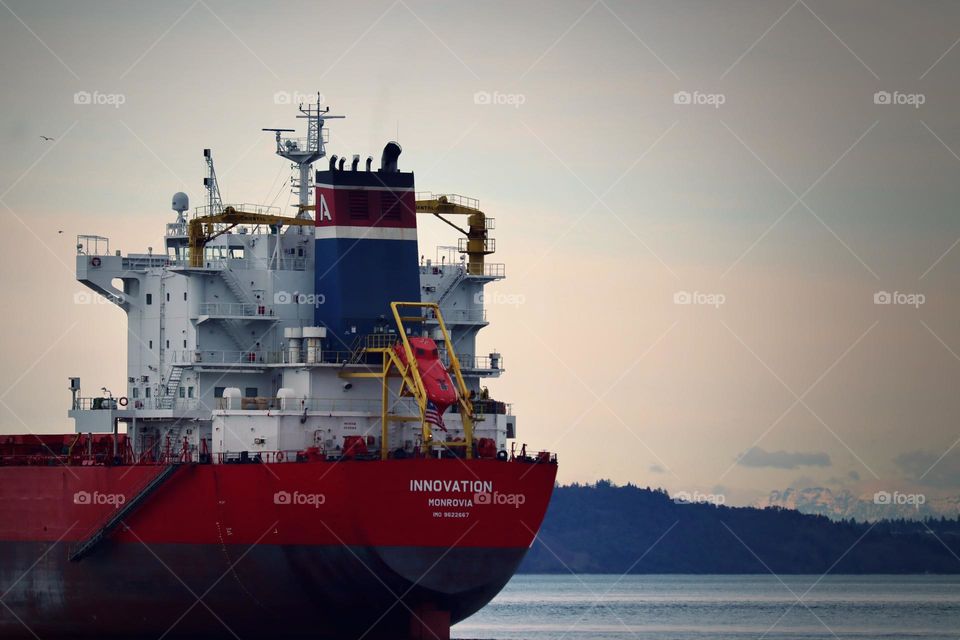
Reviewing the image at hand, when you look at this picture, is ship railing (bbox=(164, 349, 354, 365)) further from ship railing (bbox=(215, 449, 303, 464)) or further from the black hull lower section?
the black hull lower section

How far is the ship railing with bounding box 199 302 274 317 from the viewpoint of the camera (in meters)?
66.4

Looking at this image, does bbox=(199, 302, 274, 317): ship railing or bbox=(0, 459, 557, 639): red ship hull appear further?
bbox=(199, 302, 274, 317): ship railing

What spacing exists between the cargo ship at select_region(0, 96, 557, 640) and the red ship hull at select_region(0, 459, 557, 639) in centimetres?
6

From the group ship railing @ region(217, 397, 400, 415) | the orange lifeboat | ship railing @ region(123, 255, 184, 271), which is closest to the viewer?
the orange lifeboat

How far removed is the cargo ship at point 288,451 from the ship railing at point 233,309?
0.28 feet

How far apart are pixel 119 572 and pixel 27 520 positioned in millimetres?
4285

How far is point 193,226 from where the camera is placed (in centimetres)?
6794

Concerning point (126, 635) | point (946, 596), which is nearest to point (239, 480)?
point (126, 635)

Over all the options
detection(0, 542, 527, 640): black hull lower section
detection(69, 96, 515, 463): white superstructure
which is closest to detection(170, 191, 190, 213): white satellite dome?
detection(69, 96, 515, 463): white superstructure

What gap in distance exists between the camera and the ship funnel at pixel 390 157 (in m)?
65.4

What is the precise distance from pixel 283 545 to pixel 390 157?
12.1 meters

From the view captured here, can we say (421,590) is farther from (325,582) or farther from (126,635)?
(126,635)

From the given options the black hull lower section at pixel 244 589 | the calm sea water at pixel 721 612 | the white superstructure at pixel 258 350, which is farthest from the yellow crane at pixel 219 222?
the calm sea water at pixel 721 612

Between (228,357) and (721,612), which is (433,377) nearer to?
(228,357)
